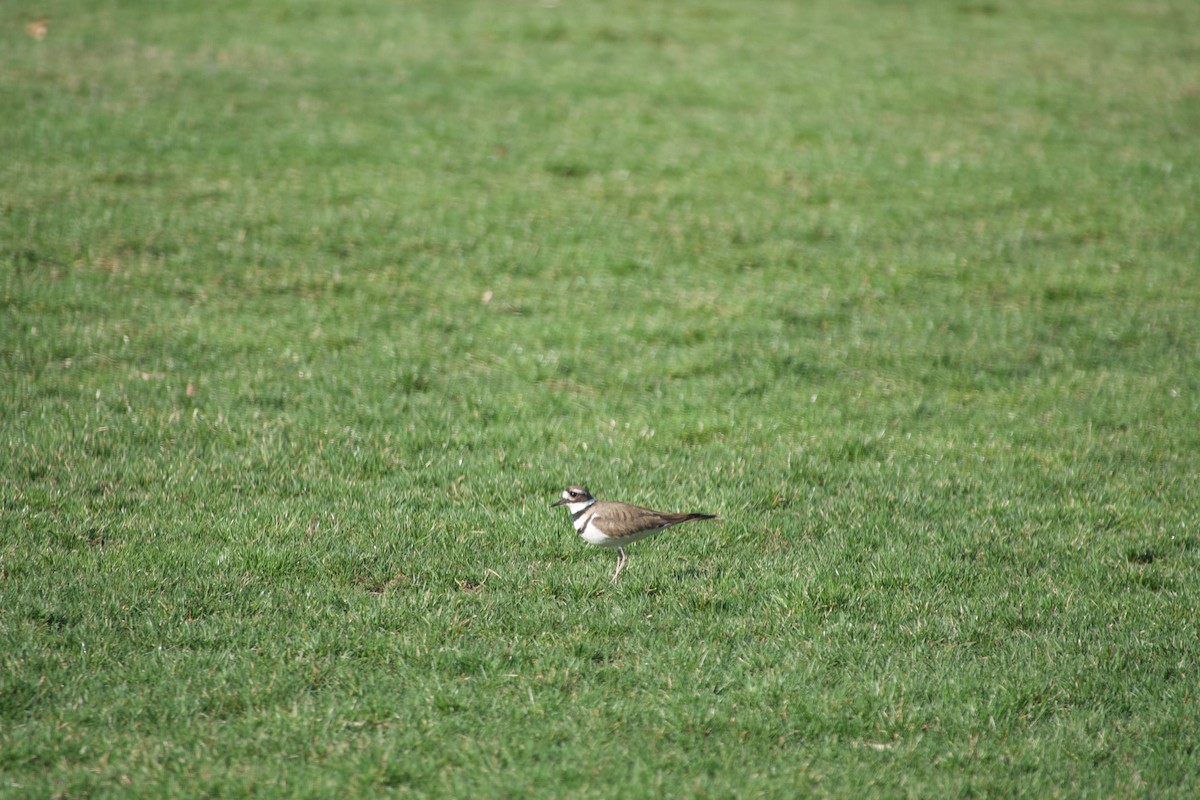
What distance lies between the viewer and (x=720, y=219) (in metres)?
17.1

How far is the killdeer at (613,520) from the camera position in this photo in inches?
336

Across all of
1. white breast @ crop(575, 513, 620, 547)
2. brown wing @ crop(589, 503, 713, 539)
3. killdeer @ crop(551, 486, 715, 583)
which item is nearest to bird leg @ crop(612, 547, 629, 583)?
killdeer @ crop(551, 486, 715, 583)

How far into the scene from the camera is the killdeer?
8523 millimetres

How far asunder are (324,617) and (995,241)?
472 inches

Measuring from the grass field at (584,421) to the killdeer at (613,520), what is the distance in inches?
17.4

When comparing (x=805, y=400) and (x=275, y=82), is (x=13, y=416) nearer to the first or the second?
(x=805, y=400)

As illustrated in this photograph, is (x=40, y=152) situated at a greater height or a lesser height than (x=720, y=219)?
greater

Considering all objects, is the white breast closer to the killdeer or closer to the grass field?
the killdeer

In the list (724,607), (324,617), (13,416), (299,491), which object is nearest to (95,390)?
(13,416)

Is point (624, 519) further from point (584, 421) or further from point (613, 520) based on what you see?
point (584, 421)

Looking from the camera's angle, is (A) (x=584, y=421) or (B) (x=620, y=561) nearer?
(B) (x=620, y=561)

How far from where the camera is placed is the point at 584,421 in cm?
1158

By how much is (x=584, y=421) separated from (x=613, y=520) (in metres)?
3.14

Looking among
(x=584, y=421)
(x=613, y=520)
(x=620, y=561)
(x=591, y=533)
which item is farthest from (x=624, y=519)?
(x=584, y=421)
